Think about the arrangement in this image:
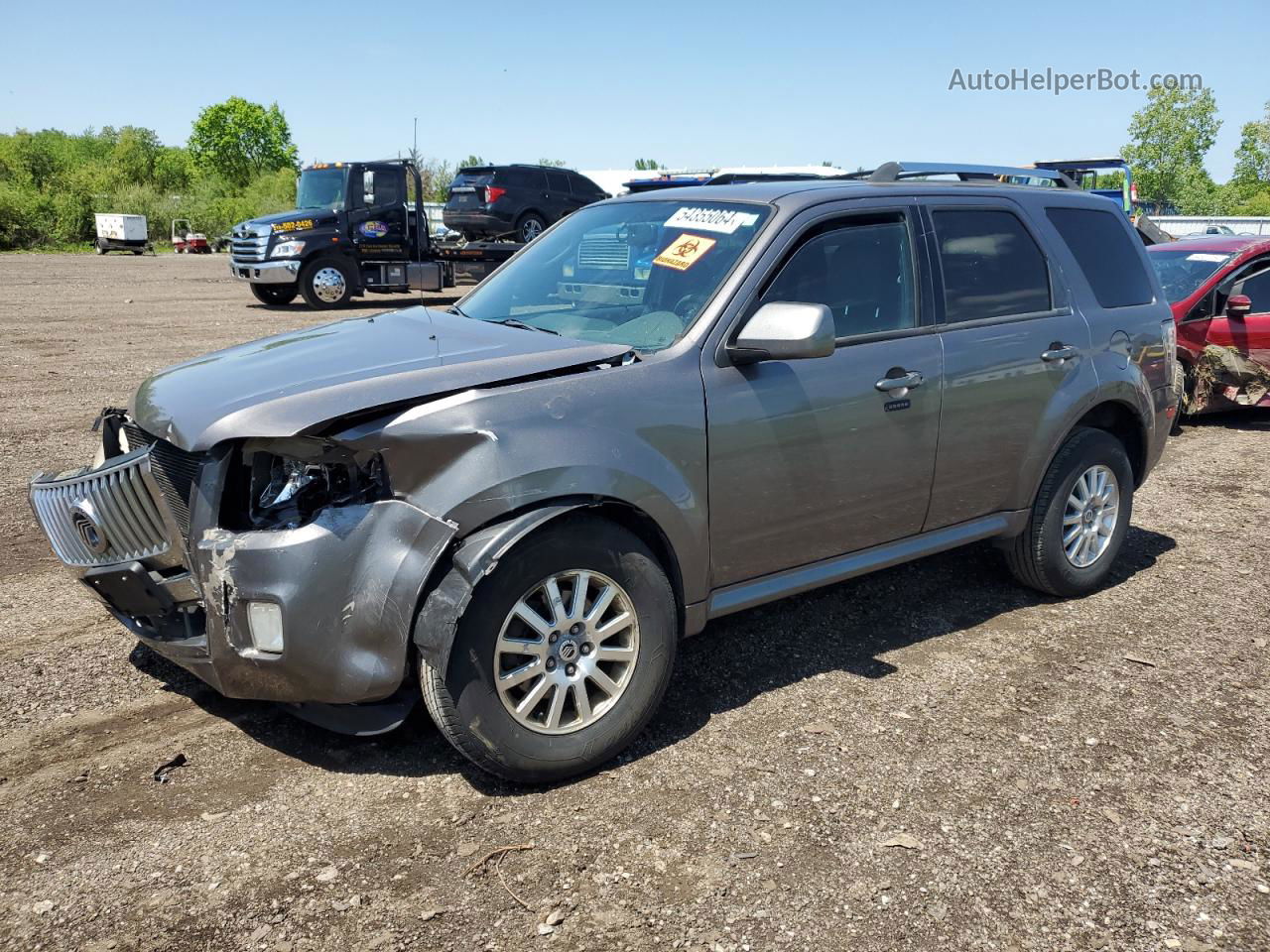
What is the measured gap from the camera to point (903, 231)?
4.41 meters

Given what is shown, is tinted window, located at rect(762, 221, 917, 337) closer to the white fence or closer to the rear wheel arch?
the rear wheel arch

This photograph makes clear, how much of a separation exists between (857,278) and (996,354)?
797 millimetres

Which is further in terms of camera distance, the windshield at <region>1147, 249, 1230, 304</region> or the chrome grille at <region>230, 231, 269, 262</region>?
the chrome grille at <region>230, 231, 269, 262</region>

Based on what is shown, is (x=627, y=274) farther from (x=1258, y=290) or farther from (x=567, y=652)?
(x=1258, y=290)

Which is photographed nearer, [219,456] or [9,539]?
[219,456]

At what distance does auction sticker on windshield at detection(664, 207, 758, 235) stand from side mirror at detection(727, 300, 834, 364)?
1.71 ft

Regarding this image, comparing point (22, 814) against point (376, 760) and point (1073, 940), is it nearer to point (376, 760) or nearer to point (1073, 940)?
point (376, 760)

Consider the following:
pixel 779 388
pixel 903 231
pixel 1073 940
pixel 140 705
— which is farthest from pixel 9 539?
pixel 1073 940

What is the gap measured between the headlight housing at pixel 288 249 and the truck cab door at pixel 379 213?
89cm

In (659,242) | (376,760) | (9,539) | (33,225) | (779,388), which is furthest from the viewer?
(33,225)

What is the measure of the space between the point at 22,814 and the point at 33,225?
2136 inches

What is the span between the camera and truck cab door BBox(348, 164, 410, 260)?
60.8 feet

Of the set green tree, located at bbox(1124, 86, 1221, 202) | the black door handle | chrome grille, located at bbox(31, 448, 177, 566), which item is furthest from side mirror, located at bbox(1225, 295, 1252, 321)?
green tree, located at bbox(1124, 86, 1221, 202)

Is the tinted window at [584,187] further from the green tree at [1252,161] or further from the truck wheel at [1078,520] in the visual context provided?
the green tree at [1252,161]
